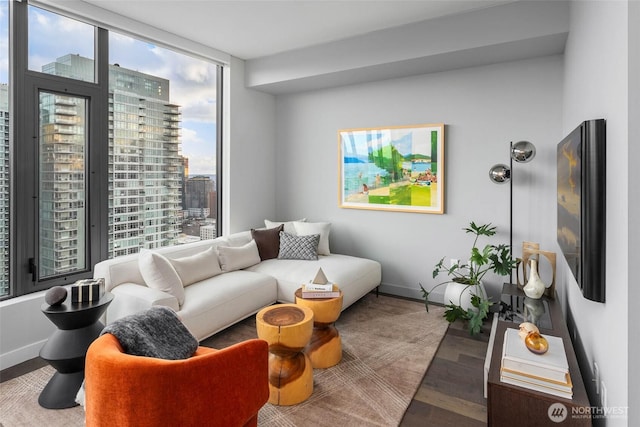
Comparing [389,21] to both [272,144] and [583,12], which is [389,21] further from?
[272,144]

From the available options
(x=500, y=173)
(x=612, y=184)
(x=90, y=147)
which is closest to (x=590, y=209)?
(x=612, y=184)

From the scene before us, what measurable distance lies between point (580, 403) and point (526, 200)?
7.54 feet

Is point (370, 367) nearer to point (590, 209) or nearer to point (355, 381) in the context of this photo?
point (355, 381)

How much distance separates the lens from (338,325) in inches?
130

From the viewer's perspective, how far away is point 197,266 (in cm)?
321

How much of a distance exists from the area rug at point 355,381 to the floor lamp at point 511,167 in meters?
1.09

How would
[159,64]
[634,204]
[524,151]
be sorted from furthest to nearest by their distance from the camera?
1. [159,64]
2. [524,151]
3. [634,204]

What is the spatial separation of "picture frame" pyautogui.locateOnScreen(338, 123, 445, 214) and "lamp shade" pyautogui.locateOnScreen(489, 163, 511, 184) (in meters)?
0.53

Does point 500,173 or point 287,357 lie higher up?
point 500,173

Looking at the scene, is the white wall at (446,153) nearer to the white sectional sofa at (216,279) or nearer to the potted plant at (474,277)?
the potted plant at (474,277)

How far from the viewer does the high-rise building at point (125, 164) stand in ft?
9.73

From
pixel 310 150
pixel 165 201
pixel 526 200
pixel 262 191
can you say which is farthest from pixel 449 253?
pixel 165 201

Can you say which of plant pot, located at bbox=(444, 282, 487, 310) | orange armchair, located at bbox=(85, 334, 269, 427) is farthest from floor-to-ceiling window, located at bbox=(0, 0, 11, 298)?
plant pot, located at bbox=(444, 282, 487, 310)

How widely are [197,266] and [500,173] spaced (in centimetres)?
288
